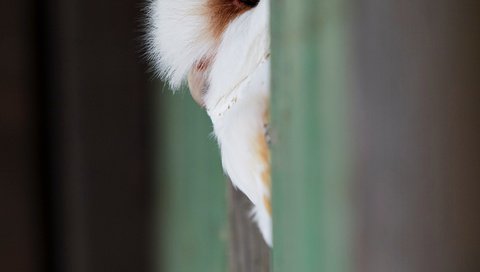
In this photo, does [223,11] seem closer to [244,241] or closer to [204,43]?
[204,43]

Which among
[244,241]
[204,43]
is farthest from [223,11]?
[244,241]

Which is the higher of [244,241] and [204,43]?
[204,43]

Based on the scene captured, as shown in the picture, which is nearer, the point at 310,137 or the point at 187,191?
the point at 310,137

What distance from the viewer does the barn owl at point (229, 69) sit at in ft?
0.77

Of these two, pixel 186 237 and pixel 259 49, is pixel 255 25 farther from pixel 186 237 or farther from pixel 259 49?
pixel 186 237

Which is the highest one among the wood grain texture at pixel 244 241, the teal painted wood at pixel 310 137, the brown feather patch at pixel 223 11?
the brown feather patch at pixel 223 11

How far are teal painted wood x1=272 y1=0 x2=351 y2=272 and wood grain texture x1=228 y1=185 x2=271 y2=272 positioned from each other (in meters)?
0.07

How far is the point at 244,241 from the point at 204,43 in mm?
113

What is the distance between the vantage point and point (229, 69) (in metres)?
0.26

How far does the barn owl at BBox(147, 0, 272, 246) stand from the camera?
24 cm

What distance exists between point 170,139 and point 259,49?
0.08 m

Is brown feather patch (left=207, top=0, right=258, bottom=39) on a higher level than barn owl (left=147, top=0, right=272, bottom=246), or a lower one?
higher

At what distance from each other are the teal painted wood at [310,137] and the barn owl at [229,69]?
0.03 m

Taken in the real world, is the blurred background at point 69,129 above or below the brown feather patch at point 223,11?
below
